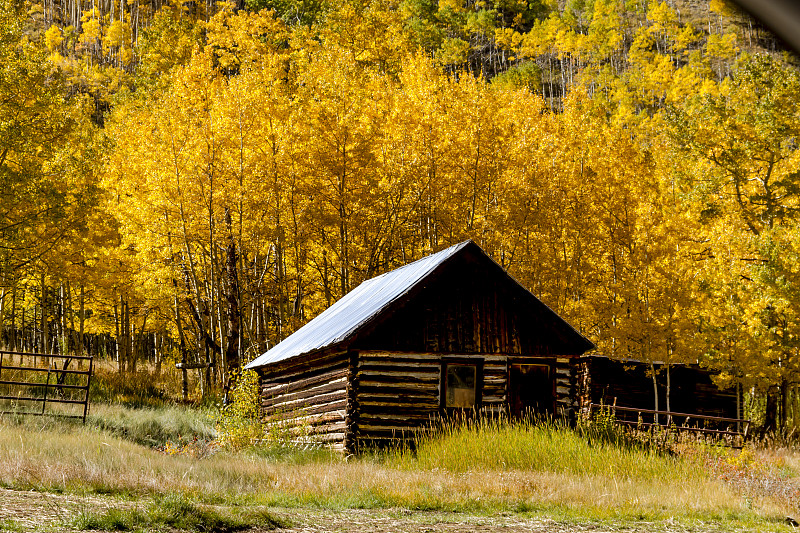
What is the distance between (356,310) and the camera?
2194cm

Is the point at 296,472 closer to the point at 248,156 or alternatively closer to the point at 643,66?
the point at 248,156

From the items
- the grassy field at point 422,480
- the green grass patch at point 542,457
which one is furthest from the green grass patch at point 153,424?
the green grass patch at point 542,457

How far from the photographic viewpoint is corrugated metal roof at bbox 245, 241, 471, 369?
64.1ft

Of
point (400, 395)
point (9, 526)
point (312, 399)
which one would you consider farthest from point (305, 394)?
point (9, 526)

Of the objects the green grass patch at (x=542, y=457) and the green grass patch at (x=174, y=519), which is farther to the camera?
the green grass patch at (x=542, y=457)

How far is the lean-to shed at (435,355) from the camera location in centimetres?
1983

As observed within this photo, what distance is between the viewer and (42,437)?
15.7 meters

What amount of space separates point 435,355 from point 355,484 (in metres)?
7.29

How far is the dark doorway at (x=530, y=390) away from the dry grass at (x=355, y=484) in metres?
5.28

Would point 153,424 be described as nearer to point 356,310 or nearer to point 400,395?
point 356,310

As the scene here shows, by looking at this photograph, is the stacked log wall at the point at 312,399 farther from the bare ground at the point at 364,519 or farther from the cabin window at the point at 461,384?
the bare ground at the point at 364,519

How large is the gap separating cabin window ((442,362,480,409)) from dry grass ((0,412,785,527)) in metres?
4.95

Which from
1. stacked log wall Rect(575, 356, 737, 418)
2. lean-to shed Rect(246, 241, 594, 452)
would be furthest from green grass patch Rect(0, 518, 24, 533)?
stacked log wall Rect(575, 356, 737, 418)

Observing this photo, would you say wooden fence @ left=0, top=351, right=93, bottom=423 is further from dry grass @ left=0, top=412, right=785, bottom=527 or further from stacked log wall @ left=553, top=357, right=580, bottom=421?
stacked log wall @ left=553, top=357, right=580, bottom=421
